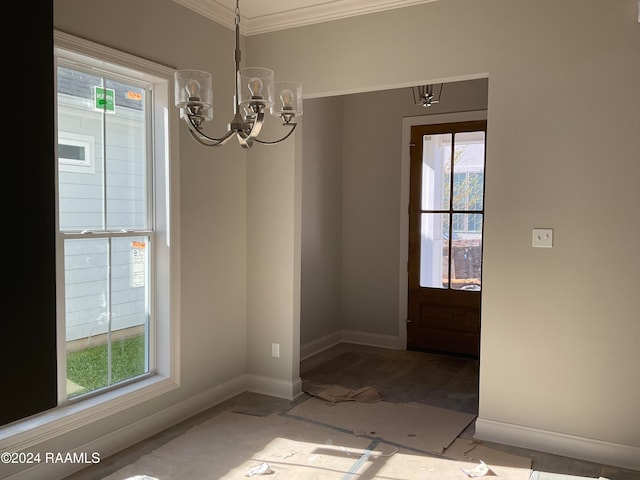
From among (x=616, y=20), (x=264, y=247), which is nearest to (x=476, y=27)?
(x=616, y=20)

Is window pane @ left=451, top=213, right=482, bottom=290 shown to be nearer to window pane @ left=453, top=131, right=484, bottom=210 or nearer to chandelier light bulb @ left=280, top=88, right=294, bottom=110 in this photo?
window pane @ left=453, top=131, right=484, bottom=210

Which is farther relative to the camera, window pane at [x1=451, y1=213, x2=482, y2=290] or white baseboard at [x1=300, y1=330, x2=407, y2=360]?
white baseboard at [x1=300, y1=330, x2=407, y2=360]

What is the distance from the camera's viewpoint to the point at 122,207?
10.1ft

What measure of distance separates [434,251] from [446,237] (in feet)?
0.61

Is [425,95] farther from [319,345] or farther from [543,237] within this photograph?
[319,345]

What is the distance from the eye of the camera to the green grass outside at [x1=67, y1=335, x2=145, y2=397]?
2.82 meters

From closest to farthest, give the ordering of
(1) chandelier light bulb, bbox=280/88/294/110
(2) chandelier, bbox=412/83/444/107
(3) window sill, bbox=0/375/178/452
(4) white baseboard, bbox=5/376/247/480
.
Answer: (1) chandelier light bulb, bbox=280/88/294/110 → (3) window sill, bbox=0/375/178/452 → (4) white baseboard, bbox=5/376/247/480 → (2) chandelier, bbox=412/83/444/107

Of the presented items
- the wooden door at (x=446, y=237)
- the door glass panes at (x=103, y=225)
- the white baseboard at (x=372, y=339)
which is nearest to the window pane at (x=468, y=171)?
the wooden door at (x=446, y=237)

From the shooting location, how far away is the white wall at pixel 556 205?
2.79 metres

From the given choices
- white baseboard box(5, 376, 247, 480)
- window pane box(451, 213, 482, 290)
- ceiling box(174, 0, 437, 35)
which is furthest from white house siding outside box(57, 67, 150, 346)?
window pane box(451, 213, 482, 290)

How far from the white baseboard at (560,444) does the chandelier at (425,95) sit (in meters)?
2.60

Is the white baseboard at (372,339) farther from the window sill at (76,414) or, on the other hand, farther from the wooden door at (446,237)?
the window sill at (76,414)

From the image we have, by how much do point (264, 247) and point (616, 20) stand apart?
8.72 feet

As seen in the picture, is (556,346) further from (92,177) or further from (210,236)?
(92,177)
